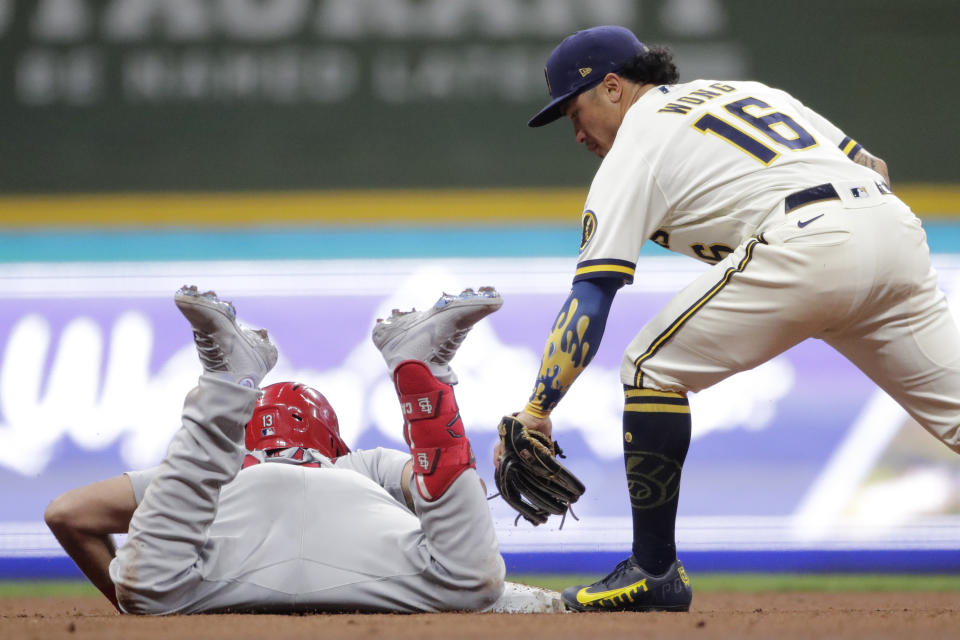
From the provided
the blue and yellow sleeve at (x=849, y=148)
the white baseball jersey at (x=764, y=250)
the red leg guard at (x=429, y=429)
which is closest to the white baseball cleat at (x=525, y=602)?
the red leg guard at (x=429, y=429)

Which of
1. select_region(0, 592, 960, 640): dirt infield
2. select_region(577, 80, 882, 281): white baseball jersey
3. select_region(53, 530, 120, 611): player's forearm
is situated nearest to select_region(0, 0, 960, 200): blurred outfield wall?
select_region(577, 80, 882, 281): white baseball jersey

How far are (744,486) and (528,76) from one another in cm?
212

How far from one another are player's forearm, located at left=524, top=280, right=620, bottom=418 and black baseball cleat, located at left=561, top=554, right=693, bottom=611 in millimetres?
418

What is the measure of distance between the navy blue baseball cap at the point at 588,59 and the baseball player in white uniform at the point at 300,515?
707mm

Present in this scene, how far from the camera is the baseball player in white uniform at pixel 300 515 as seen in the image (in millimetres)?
2385

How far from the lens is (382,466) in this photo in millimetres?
2930

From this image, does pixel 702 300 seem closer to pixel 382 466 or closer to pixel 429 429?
pixel 429 429

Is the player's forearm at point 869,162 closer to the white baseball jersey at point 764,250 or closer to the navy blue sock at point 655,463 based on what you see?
the white baseball jersey at point 764,250

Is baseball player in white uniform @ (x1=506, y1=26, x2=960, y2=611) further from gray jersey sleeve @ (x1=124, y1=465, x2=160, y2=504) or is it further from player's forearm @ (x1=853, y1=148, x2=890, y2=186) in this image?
gray jersey sleeve @ (x1=124, y1=465, x2=160, y2=504)

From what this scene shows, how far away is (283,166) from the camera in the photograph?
17.0 ft

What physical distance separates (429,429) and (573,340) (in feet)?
1.23

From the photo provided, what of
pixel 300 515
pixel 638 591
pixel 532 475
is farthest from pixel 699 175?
pixel 300 515

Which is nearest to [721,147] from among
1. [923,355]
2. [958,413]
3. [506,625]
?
[923,355]

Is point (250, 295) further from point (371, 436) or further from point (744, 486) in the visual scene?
point (744, 486)
